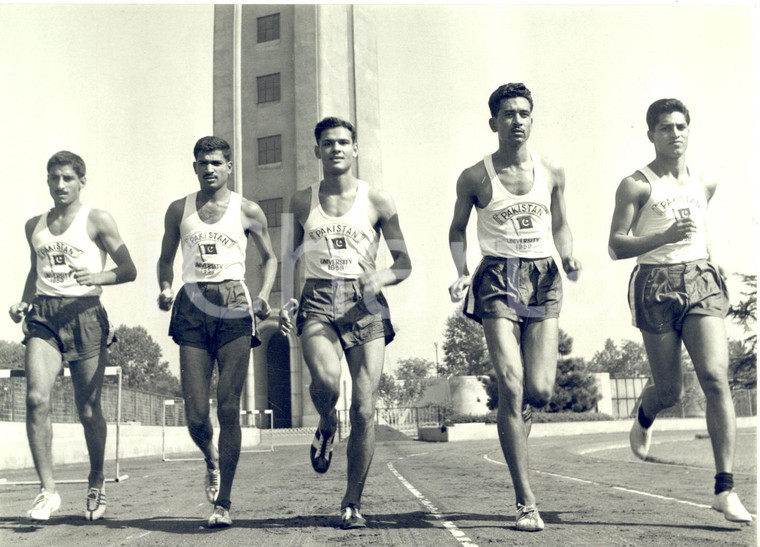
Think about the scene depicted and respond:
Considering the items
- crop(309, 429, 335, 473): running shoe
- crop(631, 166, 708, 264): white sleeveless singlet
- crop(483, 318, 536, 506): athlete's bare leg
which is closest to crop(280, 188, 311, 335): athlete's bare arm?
crop(309, 429, 335, 473): running shoe

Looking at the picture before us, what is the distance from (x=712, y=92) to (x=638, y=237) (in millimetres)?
2031

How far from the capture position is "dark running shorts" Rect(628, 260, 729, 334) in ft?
19.4

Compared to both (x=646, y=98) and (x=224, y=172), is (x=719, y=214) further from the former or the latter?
(x=224, y=172)

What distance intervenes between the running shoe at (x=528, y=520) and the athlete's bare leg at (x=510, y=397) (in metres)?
0.10

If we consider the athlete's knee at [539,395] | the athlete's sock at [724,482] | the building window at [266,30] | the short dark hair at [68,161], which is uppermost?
the building window at [266,30]

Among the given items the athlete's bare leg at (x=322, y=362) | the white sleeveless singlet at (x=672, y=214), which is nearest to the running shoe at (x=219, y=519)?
the athlete's bare leg at (x=322, y=362)

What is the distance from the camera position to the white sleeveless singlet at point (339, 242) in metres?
5.94

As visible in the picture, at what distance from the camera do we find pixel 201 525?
19.0ft

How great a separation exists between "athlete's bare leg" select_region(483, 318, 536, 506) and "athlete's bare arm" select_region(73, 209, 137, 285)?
258 cm

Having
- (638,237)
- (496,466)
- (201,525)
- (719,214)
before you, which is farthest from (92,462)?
(496,466)

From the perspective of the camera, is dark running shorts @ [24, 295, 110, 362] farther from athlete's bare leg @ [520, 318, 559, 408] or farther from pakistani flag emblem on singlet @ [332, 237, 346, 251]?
athlete's bare leg @ [520, 318, 559, 408]

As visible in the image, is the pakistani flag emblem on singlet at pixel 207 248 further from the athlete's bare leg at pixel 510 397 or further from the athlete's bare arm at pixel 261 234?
the athlete's bare leg at pixel 510 397

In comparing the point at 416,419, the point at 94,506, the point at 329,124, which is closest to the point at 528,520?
the point at 329,124

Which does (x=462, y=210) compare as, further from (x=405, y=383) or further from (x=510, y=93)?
(x=405, y=383)
